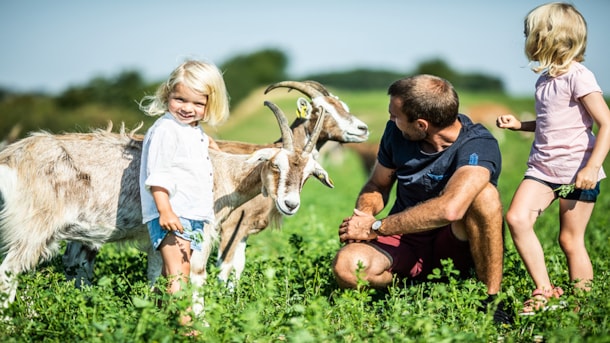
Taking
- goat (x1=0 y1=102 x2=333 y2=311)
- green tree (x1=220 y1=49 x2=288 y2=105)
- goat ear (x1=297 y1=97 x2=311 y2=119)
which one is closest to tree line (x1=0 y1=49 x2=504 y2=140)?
green tree (x1=220 y1=49 x2=288 y2=105)

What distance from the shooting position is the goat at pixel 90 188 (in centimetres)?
421

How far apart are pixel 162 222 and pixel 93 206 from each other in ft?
3.76

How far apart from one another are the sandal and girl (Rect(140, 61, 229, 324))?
2.17m

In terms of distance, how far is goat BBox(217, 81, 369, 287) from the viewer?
5641 mm

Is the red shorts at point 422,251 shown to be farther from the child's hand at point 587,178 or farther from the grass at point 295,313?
the child's hand at point 587,178

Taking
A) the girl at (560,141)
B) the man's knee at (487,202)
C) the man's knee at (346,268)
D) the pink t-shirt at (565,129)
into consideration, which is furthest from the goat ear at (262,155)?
the pink t-shirt at (565,129)

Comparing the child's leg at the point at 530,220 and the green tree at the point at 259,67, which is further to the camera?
the green tree at the point at 259,67

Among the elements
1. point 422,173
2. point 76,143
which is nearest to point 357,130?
point 422,173

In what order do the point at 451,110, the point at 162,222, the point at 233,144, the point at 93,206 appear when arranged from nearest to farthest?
the point at 162,222
the point at 451,110
the point at 93,206
the point at 233,144

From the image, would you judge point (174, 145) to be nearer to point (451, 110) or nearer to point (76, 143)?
point (76, 143)

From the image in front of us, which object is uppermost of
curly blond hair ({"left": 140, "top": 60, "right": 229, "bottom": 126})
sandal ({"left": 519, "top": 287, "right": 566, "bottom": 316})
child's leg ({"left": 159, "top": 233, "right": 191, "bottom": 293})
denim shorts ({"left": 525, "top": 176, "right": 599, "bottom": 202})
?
curly blond hair ({"left": 140, "top": 60, "right": 229, "bottom": 126})

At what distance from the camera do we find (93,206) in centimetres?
450

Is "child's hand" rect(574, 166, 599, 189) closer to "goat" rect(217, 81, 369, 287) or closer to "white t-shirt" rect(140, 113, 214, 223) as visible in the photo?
"goat" rect(217, 81, 369, 287)

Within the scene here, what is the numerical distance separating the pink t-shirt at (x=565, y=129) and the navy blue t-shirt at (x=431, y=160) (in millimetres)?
338
